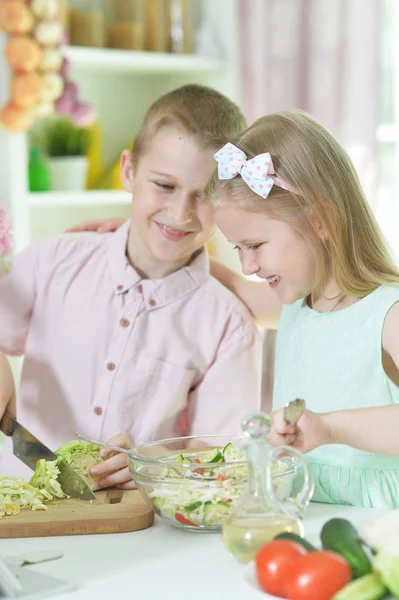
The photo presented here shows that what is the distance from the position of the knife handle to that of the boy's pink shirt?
352mm

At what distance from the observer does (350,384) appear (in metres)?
1.67

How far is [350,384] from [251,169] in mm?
426

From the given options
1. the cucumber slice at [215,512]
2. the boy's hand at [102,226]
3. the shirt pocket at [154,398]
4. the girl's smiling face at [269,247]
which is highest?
the girl's smiling face at [269,247]

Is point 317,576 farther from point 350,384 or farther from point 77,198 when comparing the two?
point 77,198

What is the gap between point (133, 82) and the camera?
13.6ft

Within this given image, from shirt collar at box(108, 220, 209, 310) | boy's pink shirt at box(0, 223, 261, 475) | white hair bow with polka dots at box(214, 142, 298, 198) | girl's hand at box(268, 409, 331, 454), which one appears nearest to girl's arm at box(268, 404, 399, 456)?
girl's hand at box(268, 409, 331, 454)

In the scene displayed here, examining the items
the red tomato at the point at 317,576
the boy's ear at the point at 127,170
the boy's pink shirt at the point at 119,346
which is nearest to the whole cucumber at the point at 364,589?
the red tomato at the point at 317,576

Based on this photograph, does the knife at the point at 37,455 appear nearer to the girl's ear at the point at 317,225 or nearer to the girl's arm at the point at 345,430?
the girl's arm at the point at 345,430

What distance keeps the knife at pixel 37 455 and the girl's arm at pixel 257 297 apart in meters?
0.64

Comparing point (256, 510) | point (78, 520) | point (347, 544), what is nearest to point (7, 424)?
point (78, 520)

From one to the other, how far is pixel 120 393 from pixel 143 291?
23 centimetres

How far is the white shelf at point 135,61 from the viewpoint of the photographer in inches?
142

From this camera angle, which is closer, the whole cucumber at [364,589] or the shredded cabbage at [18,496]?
the whole cucumber at [364,589]

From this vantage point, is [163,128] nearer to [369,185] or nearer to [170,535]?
[170,535]
